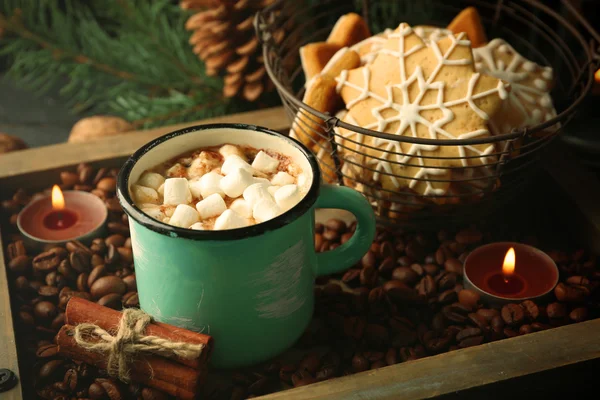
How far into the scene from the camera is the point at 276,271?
2.59 ft

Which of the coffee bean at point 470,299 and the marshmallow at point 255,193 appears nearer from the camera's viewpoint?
the marshmallow at point 255,193

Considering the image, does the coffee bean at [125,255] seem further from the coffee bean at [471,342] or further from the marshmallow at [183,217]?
the coffee bean at [471,342]

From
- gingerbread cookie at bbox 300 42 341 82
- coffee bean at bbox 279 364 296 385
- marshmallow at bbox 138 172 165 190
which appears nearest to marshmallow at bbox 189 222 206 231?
marshmallow at bbox 138 172 165 190

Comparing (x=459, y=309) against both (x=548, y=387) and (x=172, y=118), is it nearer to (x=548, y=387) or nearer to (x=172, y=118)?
(x=548, y=387)

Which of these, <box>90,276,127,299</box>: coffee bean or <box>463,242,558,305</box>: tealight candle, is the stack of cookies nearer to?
<box>463,242,558,305</box>: tealight candle

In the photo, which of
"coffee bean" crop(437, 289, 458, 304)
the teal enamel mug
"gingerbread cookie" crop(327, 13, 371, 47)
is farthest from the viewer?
"gingerbread cookie" crop(327, 13, 371, 47)

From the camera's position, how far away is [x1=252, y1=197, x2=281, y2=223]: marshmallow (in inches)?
30.7

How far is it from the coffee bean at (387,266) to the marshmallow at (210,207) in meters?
0.29

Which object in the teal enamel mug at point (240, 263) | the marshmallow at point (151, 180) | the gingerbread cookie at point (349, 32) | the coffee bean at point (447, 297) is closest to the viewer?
the teal enamel mug at point (240, 263)

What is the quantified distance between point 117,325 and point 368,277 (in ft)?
1.15

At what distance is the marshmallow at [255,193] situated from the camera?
2.64 ft

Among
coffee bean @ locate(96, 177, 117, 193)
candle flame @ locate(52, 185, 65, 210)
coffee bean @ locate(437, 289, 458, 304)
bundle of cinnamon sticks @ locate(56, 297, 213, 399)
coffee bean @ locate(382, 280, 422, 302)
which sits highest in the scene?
bundle of cinnamon sticks @ locate(56, 297, 213, 399)

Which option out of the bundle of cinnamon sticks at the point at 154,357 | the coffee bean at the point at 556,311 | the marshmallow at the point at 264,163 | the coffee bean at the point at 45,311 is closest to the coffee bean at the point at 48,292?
the coffee bean at the point at 45,311

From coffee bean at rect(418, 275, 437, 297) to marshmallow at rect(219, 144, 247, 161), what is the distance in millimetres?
303
